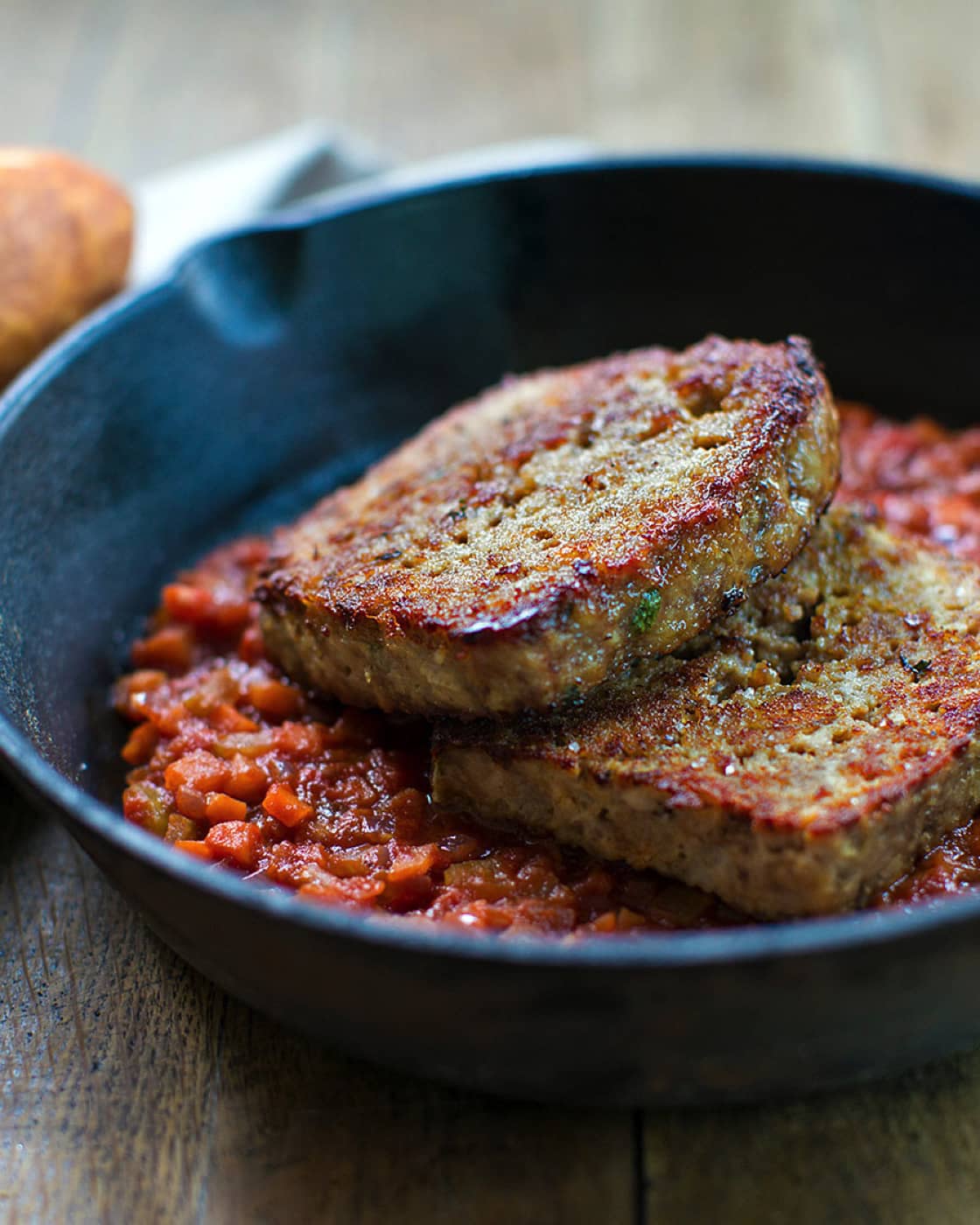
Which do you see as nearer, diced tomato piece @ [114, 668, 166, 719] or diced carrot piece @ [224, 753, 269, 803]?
diced carrot piece @ [224, 753, 269, 803]

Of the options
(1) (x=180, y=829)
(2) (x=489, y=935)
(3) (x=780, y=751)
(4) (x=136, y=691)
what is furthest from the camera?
(4) (x=136, y=691)

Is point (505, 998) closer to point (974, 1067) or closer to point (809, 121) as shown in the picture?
point (974, 1067)

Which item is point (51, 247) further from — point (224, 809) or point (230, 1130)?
point (230, 1130)

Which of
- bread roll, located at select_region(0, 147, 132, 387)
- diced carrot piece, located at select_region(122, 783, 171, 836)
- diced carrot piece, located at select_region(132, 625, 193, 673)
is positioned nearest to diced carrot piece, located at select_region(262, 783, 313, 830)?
diced carrot piece, located at select_region(122, 783, 171, 836)

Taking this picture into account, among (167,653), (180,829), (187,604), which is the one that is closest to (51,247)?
(187,604)

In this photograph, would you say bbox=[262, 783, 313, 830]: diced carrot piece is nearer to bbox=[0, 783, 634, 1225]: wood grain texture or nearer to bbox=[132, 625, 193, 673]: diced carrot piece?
bbox=[0, 783, 634, 1225]: wood grain texture

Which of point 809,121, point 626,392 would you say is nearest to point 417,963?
point 626,392
